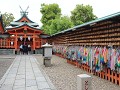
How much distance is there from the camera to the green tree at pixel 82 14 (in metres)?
55.0

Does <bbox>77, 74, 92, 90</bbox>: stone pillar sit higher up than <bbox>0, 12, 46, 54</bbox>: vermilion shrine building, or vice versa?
<bbox>0, 12, 46, 54</bbox>: vermilion shrine building

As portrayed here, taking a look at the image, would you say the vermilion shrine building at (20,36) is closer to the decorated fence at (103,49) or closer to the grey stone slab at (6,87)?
the decorated fence at (103,49)

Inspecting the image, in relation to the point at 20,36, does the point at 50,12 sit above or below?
above

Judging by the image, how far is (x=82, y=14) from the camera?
55438mm

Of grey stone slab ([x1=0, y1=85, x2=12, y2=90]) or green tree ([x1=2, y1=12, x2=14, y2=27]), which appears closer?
grey stone slab ([x1=0, y1=85, x2=12, y2=90])

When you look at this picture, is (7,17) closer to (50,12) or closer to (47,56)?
(50,12)

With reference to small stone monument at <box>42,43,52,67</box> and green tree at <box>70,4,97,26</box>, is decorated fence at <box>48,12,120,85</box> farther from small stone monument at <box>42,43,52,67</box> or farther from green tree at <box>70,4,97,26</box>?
green tree at <box>70,4,97,26</box>

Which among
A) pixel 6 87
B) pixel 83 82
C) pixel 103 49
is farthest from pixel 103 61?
pixel 83 82

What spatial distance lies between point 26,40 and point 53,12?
789 inches

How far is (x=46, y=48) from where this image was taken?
16344 millimetres

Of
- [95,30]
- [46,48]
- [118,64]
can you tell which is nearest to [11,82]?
[118,64]

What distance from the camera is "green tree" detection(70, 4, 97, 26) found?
181 feet

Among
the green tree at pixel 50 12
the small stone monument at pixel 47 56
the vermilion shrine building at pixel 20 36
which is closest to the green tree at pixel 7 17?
the green tree at pixel 50 12

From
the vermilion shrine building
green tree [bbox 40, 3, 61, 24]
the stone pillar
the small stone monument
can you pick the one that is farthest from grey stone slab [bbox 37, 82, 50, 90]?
green tree [bbox 40, 3, 61, 24]
